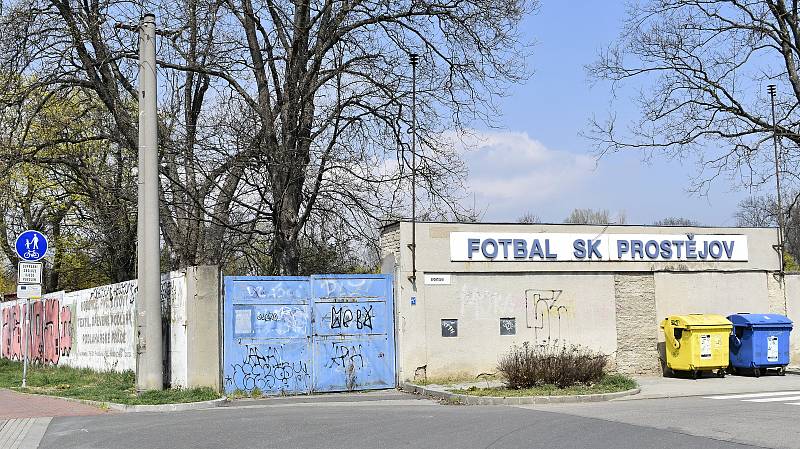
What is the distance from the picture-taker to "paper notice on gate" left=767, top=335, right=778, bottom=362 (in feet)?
67.1

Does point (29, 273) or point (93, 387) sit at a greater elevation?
point (29, 273)

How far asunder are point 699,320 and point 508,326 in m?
4.65

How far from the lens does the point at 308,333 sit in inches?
712

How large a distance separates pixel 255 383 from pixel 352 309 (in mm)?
2610

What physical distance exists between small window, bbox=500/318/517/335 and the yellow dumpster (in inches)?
154

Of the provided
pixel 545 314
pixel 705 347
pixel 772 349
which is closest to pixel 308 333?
pixel 545 314

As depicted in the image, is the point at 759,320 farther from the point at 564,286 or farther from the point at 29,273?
the point at 29,273

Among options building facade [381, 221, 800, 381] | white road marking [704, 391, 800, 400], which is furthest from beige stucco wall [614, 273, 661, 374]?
white road marking [704, 391, 800, 400]

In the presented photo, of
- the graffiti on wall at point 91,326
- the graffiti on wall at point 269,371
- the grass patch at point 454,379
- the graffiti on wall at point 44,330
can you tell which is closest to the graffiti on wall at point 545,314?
the grass patch at point 454,379

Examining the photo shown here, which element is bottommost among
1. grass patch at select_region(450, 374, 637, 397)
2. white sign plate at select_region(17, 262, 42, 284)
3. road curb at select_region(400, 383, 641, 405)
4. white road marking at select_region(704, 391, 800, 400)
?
white road marking at select_region(704, 391, 800, 400)

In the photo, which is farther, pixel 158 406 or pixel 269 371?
pixel 269 371

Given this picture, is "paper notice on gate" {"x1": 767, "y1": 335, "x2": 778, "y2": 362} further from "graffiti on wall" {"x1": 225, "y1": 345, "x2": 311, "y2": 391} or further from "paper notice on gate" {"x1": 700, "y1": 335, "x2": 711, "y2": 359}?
"graffiti on wall" {"x1": 225, "y1": 345, "x2": 311, "y2": 391}

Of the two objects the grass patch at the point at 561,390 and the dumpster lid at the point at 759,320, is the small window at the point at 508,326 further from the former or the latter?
the dumpster lid at the point at 759,320

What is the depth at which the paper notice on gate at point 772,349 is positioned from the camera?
20453mm
